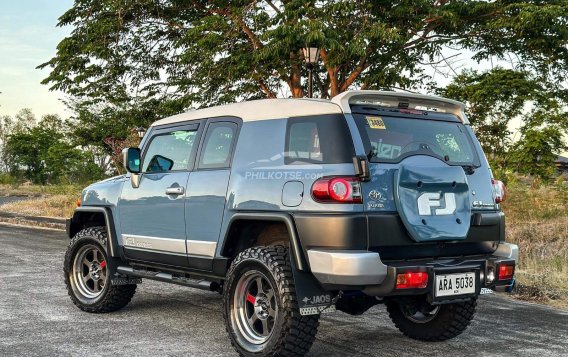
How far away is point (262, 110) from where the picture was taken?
5.73 metres

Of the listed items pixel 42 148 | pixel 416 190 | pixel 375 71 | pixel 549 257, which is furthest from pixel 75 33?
pixel 42 148

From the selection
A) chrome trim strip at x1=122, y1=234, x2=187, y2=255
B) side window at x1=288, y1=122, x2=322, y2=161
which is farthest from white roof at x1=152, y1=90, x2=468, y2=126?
chrome trim strip at x1=122, y1=234, x2=187, y2=255

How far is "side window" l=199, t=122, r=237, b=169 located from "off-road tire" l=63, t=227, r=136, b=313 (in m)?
1.74

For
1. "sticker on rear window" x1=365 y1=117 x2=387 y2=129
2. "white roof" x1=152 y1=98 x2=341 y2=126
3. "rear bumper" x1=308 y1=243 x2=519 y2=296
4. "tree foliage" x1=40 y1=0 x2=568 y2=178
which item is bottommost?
"rear bumper" x1=308 y1=243 x2=519 y2=296

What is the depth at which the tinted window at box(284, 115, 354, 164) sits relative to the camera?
5.00 m

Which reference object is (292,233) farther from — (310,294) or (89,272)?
(89,272)

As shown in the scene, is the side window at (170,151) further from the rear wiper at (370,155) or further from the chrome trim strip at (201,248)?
the rear wiper at (370,155)

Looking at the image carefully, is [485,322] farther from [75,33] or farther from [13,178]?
[13,178]

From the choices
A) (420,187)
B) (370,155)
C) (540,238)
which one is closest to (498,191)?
(420,187)

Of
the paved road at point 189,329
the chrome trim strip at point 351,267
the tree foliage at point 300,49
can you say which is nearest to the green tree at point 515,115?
the tree foliage at point 300,49

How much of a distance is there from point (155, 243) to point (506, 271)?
10.1 ft

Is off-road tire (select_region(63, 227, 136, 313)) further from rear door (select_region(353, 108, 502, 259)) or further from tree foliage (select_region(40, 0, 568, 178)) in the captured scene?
tree foliage (select_region(40, 0, 568, 178))

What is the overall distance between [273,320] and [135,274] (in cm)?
194

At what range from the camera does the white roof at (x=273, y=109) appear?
17.2 feet
